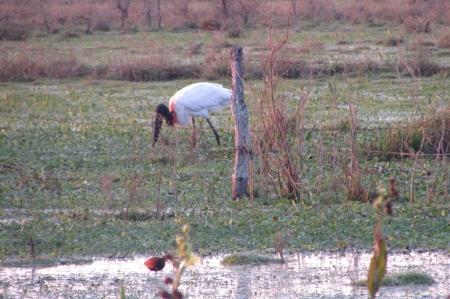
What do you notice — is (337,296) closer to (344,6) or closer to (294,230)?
(294,230)

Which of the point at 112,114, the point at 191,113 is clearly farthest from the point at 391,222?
the point at 112,114

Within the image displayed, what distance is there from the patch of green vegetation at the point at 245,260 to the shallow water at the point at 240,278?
0.06 meters

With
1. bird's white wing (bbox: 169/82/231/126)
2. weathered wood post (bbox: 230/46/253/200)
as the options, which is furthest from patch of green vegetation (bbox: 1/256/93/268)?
bird's white wing (bbox: 169/82/231/126)

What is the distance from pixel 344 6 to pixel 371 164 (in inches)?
812

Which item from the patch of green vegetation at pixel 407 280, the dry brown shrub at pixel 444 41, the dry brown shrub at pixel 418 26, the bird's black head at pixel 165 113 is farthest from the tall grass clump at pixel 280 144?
the dry brown shrub at pixel 418 26

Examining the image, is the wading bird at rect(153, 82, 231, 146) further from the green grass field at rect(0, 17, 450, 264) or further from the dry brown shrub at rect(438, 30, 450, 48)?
the dry brown shrub at rect(438, 30, 450, 48)

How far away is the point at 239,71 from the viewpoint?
6.73m

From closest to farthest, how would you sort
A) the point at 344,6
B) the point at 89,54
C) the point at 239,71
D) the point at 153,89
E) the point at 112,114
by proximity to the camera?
the point at 239,71, the point at 112,114, the point at 153,89, the point at 89,54, the point at 344,6

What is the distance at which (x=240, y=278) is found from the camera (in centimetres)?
495

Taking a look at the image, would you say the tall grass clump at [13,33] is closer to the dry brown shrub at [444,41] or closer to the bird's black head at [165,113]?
the dry brown shrub at [444,41]

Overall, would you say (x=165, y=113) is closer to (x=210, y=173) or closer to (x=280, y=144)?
(x=210, y=173)

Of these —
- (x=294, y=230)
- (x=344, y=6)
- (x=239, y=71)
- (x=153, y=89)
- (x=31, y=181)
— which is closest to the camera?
(x=294, y=230)

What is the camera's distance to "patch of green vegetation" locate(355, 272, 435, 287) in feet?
15.6

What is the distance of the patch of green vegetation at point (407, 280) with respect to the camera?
4.77 m
